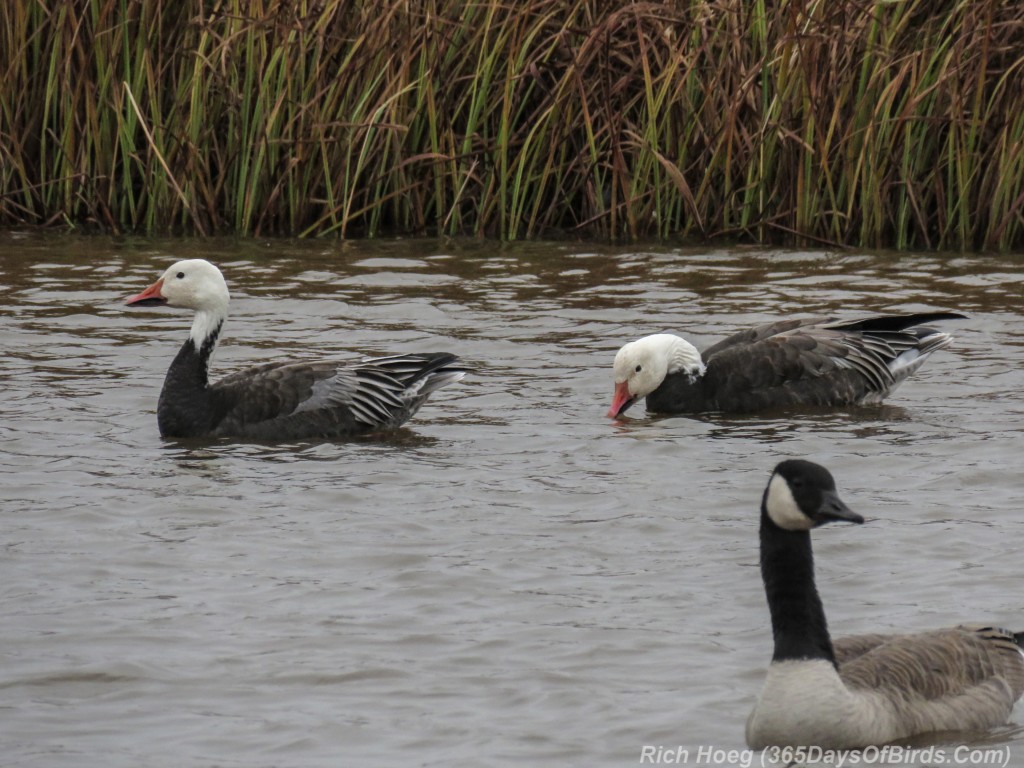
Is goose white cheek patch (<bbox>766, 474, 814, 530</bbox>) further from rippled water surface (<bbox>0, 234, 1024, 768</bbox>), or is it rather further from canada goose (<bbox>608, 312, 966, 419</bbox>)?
canada goose (<bbox>608, 312, 966, 419</bbox>)

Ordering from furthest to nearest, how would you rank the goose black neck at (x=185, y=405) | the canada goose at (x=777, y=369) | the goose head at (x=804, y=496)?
1. the canada goose at (x=777, y=369)
2. the goose black neck at (x=185, y=405)
3. the goose head at (x=804, y=496)

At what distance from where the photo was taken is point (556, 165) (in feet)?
46.6

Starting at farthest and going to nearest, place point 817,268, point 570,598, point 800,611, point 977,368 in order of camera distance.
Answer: point 817,268 → point 977,368 → point 570,598 → point 800,611

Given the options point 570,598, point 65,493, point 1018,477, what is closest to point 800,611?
point 570,598

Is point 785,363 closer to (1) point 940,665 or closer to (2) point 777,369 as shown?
(2) point 777,369

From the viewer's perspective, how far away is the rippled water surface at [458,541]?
17.0 ft

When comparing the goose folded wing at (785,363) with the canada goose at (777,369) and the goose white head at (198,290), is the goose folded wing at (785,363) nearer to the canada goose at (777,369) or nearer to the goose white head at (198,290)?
the canada goose at (777,369)

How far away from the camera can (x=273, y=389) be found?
912cm

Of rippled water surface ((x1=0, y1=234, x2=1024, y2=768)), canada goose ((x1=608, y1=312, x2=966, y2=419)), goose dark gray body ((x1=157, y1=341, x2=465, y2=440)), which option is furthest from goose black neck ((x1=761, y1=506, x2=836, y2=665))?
canada goose ((x1=608, y1=312, x2=966, y2=419))

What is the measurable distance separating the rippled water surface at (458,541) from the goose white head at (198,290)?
22.7 inches

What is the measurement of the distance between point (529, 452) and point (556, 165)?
20.0 feet

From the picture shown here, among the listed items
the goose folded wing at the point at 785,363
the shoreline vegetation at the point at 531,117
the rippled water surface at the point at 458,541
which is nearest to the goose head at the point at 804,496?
the rippled water surface at the point at 458,541

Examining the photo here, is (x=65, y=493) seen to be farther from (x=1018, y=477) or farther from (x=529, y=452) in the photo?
(x=1018, y=477)

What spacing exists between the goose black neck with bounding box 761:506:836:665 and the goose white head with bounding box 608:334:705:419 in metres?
4.42
